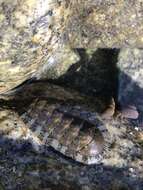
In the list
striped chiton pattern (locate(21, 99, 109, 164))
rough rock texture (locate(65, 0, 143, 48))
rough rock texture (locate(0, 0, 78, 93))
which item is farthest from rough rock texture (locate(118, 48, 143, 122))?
rough rock texture (locate(0, 0, 78, 93))

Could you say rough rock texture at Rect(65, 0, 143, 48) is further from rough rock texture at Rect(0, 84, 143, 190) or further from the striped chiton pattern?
rough rock texture at Rect(0, 84, 143, 190)

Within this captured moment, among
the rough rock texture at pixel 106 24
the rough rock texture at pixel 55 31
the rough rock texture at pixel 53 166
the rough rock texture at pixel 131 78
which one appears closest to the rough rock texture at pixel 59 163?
the rough rock texture at pixel 53 166

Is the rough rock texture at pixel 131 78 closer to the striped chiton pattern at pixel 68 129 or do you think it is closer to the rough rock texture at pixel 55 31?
the rough rock texture at pixel 55 31

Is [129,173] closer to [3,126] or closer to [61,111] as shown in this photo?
[61,111]

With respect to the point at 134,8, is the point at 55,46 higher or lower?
lower

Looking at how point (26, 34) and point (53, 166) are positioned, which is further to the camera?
point (53, 166)

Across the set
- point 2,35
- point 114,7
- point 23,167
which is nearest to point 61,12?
point 2,35

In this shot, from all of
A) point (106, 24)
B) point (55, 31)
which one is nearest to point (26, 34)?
point (55, 31)

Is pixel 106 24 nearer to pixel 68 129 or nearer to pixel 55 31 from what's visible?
pixel 55 31
